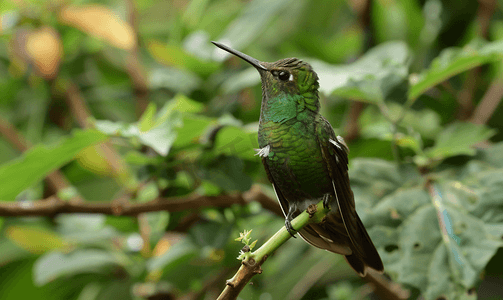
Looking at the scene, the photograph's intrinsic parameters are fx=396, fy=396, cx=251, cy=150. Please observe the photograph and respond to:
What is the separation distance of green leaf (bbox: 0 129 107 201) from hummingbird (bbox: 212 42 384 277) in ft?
1.15

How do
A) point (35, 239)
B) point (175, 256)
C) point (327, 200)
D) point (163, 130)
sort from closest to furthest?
point (327, 200) < point (163, 130) < point (175, 256) < point (35, 239)

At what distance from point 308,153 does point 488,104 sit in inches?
35.9

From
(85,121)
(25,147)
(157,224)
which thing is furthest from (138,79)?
(157,224)

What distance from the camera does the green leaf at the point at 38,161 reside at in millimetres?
679

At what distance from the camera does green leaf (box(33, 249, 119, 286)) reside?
0.94 m

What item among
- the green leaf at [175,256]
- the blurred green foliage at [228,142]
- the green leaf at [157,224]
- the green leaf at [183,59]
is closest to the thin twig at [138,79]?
the blurred green foliage at [228,142]

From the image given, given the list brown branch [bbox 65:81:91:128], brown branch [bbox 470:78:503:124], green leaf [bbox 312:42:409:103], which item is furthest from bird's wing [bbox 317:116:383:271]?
brown branch [bbox 65:81:91:128]

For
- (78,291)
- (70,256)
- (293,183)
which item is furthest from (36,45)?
(293,183)

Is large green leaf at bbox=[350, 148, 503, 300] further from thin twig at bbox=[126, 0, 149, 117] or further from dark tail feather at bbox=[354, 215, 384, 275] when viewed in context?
thin twig at bbox=[126, 0, 149, 117]

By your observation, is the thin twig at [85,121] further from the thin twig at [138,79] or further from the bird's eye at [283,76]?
the bird's eye at [283,76]

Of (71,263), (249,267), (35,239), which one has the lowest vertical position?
(249,267)

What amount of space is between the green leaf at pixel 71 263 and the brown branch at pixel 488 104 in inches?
41.0

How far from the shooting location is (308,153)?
47 cm

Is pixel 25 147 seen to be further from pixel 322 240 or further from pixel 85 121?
pixel 322 240
